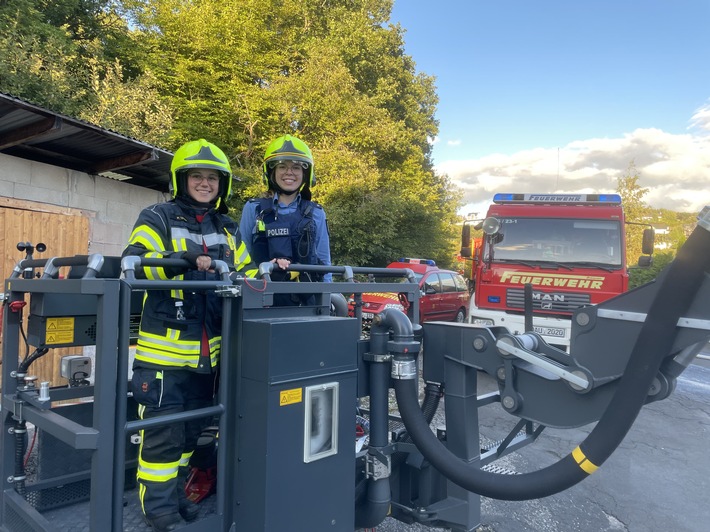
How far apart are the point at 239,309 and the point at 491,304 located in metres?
7.23

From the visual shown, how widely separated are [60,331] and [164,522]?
97cm

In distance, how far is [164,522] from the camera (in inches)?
83.4

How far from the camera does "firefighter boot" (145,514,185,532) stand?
2.12 m

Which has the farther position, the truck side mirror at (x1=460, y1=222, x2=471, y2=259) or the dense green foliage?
the dense green foliage

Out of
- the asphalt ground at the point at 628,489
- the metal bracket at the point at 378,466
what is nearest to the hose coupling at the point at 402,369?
the metal bracket at the point at 378,466

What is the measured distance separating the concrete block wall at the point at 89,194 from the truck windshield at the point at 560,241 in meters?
5.80

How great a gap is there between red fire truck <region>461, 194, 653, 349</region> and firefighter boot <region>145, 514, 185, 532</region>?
6663mm

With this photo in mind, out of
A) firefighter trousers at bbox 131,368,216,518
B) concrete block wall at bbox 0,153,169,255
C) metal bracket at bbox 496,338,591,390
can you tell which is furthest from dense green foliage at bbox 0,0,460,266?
metal bracket at bbox 496,338,591,390

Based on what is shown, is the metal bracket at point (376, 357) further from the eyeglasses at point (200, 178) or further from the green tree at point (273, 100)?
the green tree at point (273, 100)

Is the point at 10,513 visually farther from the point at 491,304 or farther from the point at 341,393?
the point at 491,304

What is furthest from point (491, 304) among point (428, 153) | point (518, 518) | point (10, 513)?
point (428, 153)

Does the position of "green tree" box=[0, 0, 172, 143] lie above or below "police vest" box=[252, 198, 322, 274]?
above

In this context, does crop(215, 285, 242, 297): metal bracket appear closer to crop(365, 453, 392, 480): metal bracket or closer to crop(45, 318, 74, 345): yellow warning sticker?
crop(45, 318, 74, 345): yellow warning sticker

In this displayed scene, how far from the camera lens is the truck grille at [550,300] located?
825cm
